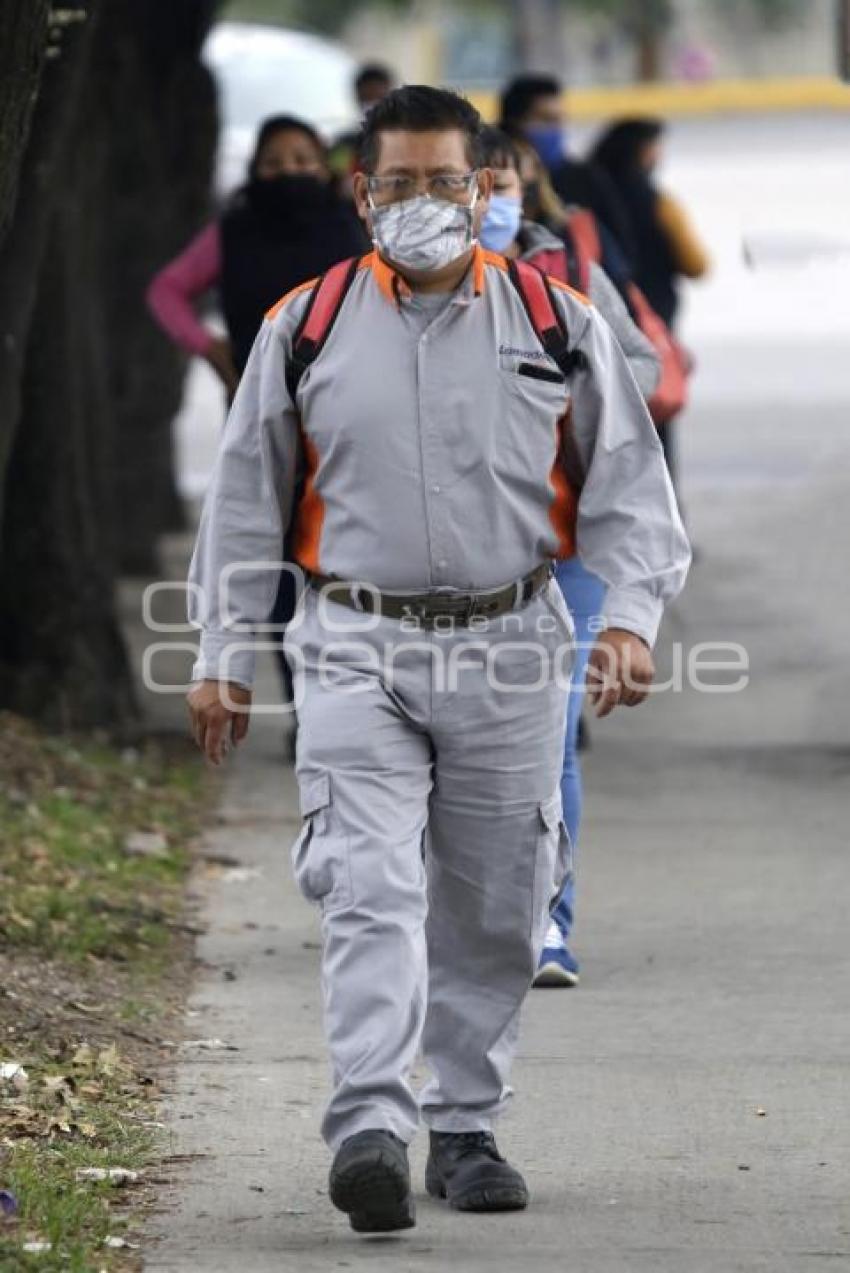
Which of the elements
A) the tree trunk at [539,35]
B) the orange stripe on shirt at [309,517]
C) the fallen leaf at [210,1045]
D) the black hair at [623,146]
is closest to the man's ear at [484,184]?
the orange stripe on shirt at [309,517]

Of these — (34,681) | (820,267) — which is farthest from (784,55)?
(34,681)

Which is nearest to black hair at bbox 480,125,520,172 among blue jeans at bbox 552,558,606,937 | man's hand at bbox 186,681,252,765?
blue jeans at bbox 552,558,606,937

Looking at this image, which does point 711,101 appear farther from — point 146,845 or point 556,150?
point 146,845

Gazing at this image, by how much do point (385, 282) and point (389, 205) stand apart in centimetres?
A: 13

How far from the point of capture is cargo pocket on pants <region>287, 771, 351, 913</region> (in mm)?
5367

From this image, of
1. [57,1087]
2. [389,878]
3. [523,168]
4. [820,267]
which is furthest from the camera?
[820,267]

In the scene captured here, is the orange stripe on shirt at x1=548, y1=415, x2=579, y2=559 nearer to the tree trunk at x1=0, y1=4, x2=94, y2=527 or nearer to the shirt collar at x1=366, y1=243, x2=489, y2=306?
the shirt collar at x1=366, y1=243, x2=489, y2=306

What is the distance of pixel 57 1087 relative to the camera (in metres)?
6.37

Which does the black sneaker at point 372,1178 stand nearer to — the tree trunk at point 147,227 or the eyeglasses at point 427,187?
the eyeglasses at point 427,187

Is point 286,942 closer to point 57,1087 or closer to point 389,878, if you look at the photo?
point 57,1087

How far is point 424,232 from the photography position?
17.7 feet

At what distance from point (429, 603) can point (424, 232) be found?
0.61 m

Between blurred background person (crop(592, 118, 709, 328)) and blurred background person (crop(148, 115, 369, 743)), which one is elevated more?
blurred background person (crop(148, 115, 369, 743))

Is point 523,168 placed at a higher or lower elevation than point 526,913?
higher
